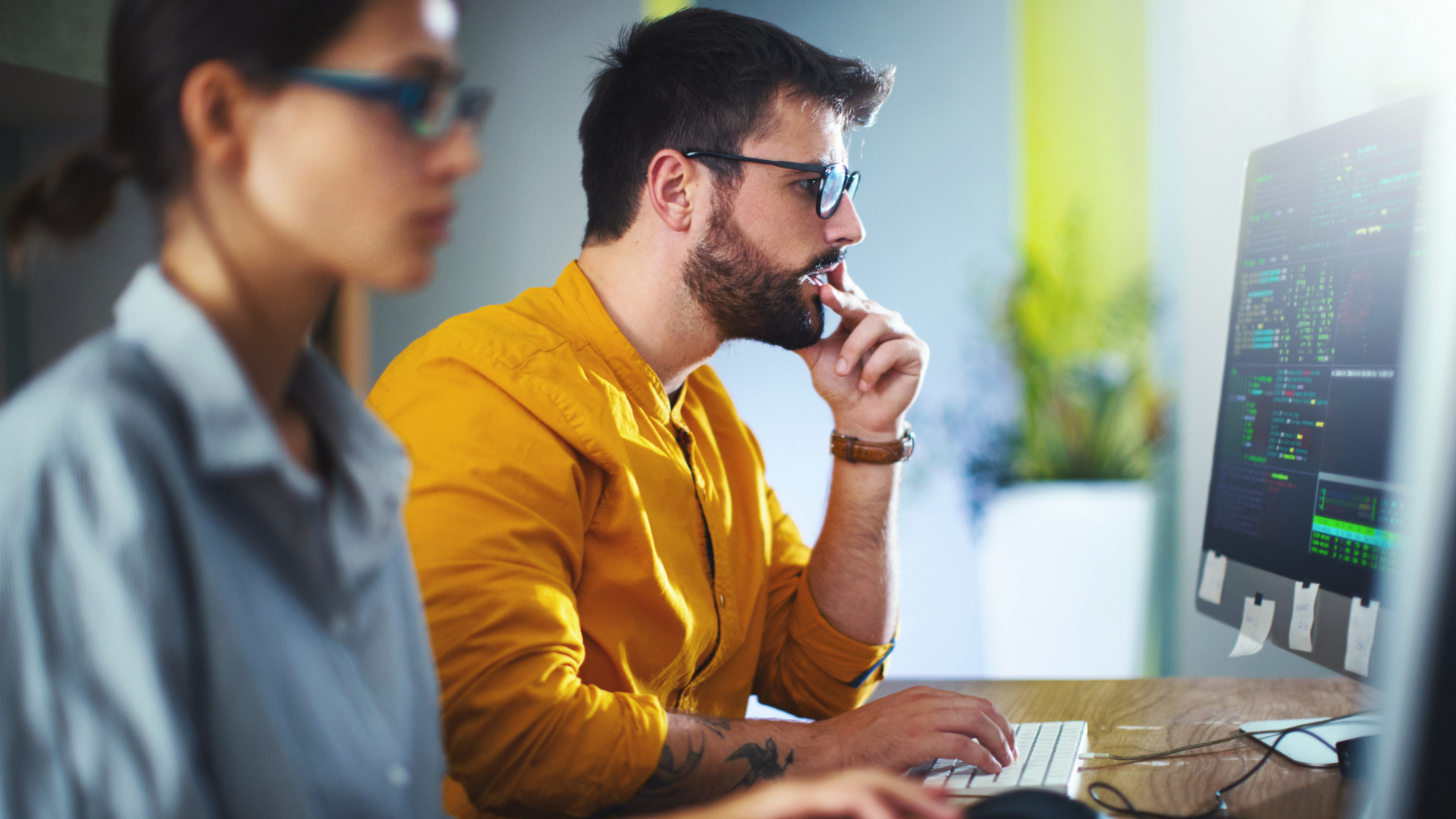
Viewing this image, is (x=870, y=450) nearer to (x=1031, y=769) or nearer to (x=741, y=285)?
(x=741, y=285)

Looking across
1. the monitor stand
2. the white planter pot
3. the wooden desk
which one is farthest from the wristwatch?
the white planter pot

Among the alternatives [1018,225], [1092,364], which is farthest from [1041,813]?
[1018,225]

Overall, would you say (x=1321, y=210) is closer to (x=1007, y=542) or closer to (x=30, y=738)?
(x=30, y=738)

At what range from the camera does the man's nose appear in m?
1.40

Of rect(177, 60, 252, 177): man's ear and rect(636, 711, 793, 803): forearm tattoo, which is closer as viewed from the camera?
rect(177, 60, 252, 177): man's ear

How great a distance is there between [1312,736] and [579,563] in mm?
819

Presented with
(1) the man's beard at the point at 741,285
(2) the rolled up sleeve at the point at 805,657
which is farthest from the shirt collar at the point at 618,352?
(2) the rolled up sleeve at the point at 805,657

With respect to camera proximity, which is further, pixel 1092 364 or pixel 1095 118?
pixel 1095 118

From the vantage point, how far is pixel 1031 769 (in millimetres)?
945

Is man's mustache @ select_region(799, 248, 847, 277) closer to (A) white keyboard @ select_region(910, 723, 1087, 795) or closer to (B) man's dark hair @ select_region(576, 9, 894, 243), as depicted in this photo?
(B) man's dark hair @ select_region(576, 9, 894, 243)

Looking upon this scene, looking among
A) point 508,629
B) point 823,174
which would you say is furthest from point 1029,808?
→ point 823,174

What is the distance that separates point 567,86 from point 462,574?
232 cm

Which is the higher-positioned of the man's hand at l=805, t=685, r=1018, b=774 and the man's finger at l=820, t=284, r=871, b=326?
the man's finger at l=820, t=284, r=871, b=326

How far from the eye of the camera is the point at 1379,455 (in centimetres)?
96
